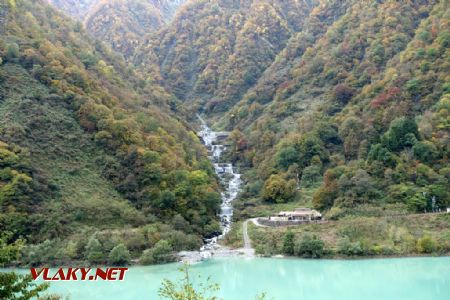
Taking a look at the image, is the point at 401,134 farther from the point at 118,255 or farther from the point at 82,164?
the point at 82,164

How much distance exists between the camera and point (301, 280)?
3369 cm

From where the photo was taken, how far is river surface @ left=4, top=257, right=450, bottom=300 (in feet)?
99.0

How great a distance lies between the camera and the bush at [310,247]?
38375 mm

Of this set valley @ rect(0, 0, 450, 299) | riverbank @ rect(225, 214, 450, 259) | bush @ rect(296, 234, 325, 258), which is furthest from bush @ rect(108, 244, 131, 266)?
bush @ rect(296, 234, 325, 258)

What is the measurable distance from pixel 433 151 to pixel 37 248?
120 feet

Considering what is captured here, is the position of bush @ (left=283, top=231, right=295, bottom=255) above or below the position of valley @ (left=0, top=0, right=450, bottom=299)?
below

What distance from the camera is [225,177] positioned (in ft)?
217

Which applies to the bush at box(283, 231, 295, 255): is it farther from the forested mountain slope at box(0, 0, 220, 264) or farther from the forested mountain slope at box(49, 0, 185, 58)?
the forested mountain slope at box(49, 0, 185, 58)

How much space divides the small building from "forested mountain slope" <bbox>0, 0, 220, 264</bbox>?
6676 millimetres

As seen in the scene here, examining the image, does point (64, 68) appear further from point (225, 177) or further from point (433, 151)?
point (433, 151)

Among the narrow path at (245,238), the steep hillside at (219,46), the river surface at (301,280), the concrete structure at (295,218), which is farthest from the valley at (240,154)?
the steep hillside at (219,46)

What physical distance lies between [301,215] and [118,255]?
17.7 metres

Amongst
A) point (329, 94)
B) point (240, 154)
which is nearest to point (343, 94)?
point (329, 94)

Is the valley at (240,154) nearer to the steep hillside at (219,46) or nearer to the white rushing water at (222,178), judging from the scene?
the white rushing water at (222,178)
